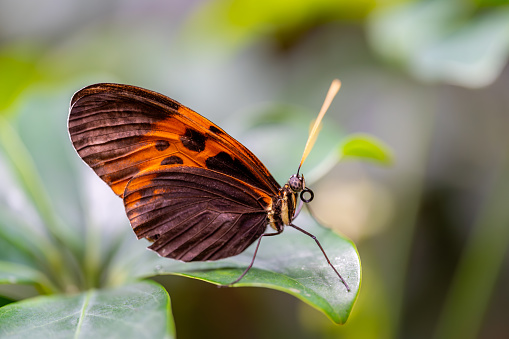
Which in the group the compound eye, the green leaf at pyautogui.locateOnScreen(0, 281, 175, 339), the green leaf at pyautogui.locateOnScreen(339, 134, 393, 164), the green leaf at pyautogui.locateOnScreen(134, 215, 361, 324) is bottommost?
the green leaf at pyautogui.locateOnScreen(0, 281, 175, 339)

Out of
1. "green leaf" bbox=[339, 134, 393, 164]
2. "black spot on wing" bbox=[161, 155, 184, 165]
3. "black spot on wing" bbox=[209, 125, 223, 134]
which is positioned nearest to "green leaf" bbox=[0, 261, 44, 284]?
"black spot on wing" bbox=[161, 155, 184, 165]

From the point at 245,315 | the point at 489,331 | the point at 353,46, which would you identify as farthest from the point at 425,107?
the point at 245,315

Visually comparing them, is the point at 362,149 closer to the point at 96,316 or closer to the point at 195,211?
the point at 195,211

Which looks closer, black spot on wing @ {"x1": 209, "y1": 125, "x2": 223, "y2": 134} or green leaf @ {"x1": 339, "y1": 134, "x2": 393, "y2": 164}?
black spot on wing @ {"x1": 209, "y1": 125, "x2": 223, "y2": 134}

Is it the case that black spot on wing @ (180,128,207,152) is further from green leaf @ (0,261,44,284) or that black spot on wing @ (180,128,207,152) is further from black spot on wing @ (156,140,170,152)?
green leaf @ (0,261,44,284)

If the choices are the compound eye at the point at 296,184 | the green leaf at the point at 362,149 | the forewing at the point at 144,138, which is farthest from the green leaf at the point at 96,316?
the green leaf at the point at 362,149

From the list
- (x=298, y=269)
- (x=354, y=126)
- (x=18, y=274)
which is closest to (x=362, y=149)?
A: (x=298, y=269)

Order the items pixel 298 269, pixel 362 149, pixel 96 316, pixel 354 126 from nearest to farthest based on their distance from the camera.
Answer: pixel 96 316 → pixel 298 269 → pixel 362 149 → pixel 354 126
